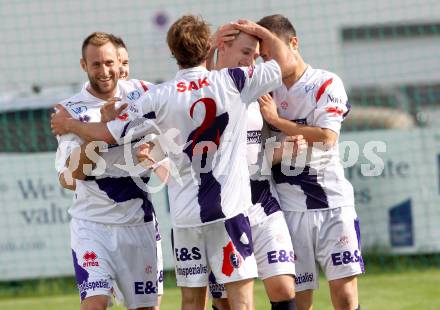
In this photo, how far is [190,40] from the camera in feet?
18.9

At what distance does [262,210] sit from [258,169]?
26 cm

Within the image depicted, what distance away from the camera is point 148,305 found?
6.50 m

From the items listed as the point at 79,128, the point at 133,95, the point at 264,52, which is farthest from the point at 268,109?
the point at 79,128

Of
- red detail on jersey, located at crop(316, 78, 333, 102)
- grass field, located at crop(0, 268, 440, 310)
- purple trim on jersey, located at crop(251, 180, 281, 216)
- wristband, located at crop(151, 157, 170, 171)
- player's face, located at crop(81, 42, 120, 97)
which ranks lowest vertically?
grass field, located at crop(0, 268, 440, 310)

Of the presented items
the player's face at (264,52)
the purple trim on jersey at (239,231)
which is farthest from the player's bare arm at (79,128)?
the player's face at (264,52)

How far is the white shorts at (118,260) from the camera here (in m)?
6.29

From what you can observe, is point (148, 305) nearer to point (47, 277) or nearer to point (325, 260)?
point (325, 260)

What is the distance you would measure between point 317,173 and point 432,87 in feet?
34.2

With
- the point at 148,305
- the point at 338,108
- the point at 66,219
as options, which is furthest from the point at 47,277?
the point at 338,108

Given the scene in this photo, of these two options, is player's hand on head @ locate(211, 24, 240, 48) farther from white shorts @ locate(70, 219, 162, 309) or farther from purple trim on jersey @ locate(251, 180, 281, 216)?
white shorts @ locate(70, 219, 162, 309)

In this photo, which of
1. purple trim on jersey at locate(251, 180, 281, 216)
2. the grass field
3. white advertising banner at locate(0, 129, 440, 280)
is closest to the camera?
purple trim on jersey at locate(251, 180, 281, 216)

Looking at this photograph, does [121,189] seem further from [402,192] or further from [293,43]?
[402,192]

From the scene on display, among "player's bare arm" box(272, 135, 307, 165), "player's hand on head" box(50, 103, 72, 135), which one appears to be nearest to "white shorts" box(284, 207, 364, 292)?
"player's bare arm" box(272, 135, 307, 165)

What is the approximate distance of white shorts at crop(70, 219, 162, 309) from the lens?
629cm
